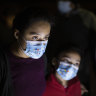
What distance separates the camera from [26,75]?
115 centimetres

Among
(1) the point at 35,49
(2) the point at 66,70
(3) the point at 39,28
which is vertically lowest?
(2) the point at 66,70

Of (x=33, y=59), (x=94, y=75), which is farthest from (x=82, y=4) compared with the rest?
(x=33, y=59)

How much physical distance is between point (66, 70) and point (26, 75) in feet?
1.33

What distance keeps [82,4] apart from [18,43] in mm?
3906

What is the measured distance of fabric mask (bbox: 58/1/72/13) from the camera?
2.54m

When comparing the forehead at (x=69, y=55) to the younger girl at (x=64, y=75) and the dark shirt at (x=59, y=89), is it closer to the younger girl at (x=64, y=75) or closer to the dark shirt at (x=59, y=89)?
the younger girl at (x=64, y=75)

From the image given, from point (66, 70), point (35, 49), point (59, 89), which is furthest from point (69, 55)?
point (35, 49)

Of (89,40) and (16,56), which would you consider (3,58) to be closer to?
(16,56)

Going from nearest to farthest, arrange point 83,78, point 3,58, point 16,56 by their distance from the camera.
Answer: point 3,58 < point 16,56 < point 83,78

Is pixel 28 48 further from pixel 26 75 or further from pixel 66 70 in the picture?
pixel 66 70

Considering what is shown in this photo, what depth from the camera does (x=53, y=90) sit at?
140cm

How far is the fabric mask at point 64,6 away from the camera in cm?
254

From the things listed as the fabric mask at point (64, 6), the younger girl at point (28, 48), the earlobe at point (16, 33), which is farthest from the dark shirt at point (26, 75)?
the fabric mask at point (64, 6)

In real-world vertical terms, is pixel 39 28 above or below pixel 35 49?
above
